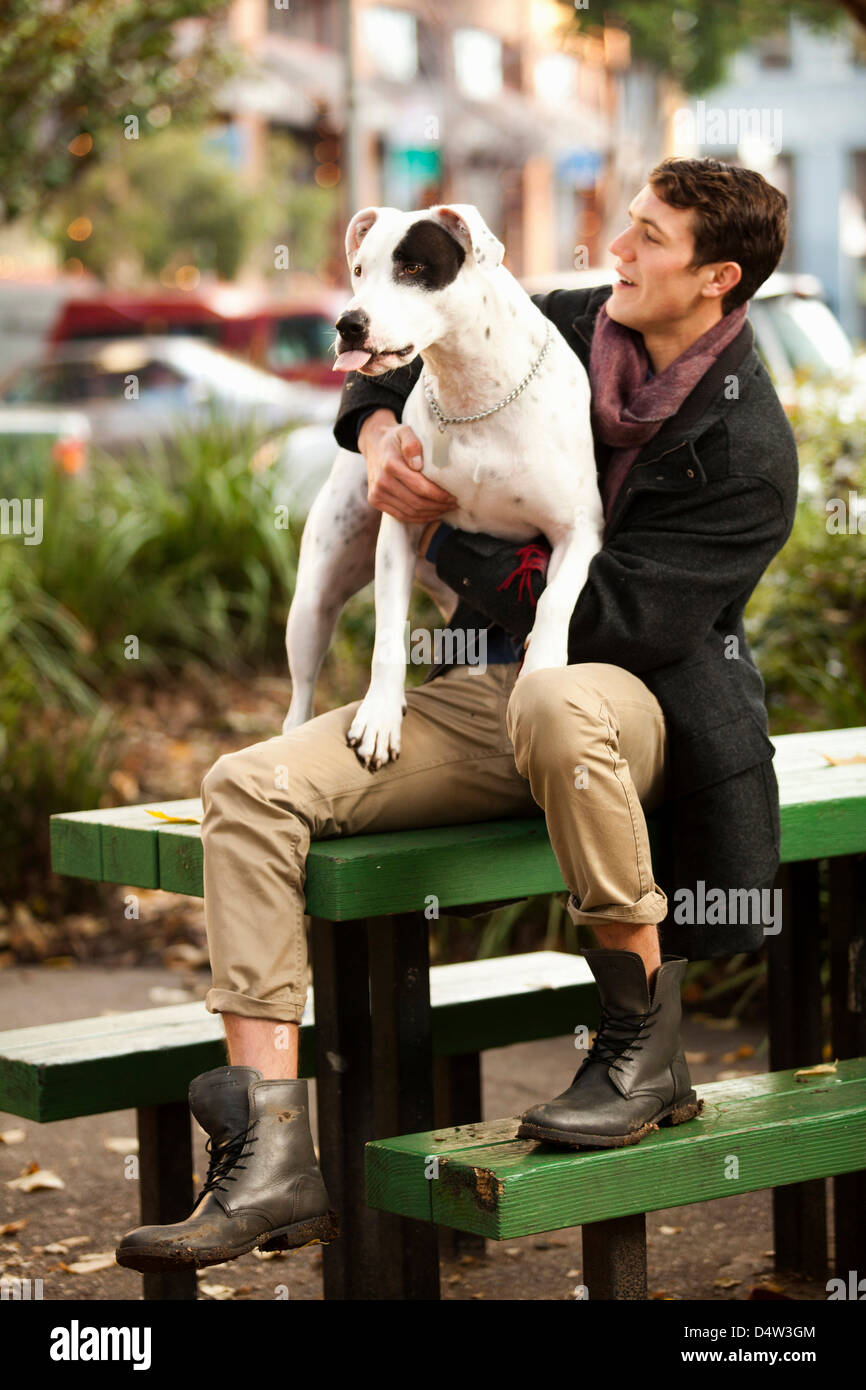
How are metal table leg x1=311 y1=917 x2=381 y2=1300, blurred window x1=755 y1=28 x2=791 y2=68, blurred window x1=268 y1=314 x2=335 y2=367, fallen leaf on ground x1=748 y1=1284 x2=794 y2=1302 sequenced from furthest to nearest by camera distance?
blurred window x1=755 y1=28 x2=791 y2=68 → blurred window x1=268 y1=314 x2=335 y2=367 → fallen leaf on ground x1=748 y1=1284 x2=794 y2=1302 → metal table leg x1=311 y1=917 x2=381 y2=1300

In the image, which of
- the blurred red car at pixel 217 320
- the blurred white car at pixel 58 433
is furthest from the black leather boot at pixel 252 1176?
the blurred red car at pixel 217 320

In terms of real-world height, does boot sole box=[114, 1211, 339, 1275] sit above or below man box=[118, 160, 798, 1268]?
below

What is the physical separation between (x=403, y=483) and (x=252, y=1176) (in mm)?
1180

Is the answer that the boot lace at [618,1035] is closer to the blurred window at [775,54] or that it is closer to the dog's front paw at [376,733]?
the dog's front paw at [376,733]

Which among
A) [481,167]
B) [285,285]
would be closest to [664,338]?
[481,167]

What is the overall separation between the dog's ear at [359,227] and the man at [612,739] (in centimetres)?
37

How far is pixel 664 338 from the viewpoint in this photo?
122 inches

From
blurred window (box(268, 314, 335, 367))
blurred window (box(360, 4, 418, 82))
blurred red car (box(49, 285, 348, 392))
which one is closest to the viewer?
blurred window (box(268, 314, 335, 367))

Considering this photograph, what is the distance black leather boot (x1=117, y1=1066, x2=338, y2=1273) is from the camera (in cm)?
252

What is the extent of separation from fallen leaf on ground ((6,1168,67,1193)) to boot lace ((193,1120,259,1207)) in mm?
1566

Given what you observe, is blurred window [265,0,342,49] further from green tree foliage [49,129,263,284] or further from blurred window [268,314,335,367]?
blurred window [268,314,335,367]

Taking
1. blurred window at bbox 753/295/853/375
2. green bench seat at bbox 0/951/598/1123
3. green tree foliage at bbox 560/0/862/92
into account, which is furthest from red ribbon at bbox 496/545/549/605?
green tree foliage at bbox 560/0/862/92

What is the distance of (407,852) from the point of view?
9.18 feet

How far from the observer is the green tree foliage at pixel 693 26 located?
2194 cm
